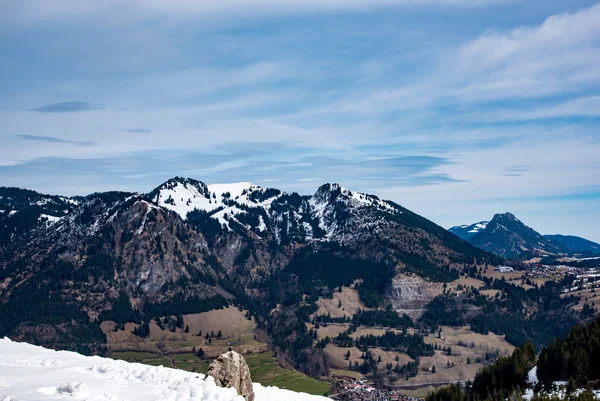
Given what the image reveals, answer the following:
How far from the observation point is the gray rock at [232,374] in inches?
1748

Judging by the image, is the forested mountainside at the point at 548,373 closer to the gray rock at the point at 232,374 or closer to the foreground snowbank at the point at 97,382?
the gray rock at the point at 232,374

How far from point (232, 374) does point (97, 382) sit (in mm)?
10361

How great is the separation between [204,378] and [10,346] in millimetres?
24124

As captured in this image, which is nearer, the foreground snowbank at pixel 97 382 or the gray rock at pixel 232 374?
the foreground snowbank at pixel 97 382

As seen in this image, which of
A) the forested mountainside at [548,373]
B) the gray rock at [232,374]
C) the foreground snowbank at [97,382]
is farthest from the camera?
the forested mountainside at [548,373]

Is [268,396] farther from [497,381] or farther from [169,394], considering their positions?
[497,381]

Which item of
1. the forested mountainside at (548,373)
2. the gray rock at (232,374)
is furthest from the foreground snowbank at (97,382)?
the forested mountainside at (548,373)

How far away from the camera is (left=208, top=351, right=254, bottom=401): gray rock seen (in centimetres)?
4441

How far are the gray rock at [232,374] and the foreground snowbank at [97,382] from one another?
1.22m

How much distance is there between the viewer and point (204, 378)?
144 ft

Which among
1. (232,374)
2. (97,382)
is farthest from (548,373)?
(97,382)

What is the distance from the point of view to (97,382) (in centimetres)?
4075

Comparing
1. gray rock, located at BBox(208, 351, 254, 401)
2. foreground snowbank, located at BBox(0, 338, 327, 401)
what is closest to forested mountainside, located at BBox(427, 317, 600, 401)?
gray rock, located at BBox(208, 351, 254, 401)

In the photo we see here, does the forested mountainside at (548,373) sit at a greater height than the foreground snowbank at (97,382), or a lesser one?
lesser
